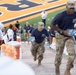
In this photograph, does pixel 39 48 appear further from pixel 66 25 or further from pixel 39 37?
pixel 66 25

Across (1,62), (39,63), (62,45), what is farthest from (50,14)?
(1,62)

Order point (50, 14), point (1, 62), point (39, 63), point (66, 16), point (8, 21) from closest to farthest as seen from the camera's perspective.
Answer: point (1, 62) → point (66, 16) → point (39, 63) → point (8, 21) → point (50, 14)

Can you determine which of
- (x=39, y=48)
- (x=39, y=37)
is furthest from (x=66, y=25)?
(x=39, y=48)

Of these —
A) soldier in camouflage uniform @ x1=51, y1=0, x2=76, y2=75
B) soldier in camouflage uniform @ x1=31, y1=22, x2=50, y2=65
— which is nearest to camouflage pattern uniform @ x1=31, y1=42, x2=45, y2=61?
soldier in camouflage uniform @ x1=31, y1=22, x2=50, y2=65

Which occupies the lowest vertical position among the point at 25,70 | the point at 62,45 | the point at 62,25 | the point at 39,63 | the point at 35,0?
the point at 35,0

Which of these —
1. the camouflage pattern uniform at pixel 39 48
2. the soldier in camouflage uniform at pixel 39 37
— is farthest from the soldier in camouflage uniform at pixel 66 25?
the camouflage pattern uniform at pixel 39 48

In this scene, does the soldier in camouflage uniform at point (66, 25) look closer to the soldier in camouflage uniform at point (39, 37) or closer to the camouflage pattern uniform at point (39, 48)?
the soldier in camouflage uniform at point (39, 37)

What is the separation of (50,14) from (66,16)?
1076 inches

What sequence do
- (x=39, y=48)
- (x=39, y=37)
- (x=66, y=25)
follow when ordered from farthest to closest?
(x=39, y=48) → (x=39, y=37) → (x=66, y=25)

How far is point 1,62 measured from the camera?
1919mm

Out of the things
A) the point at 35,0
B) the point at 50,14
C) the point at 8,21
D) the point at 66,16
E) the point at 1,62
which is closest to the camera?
the point at 1,62

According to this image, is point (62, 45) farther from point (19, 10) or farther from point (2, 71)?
point (19, 10)

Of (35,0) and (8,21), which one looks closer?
(8,21)

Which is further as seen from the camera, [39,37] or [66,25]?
[39,37]
